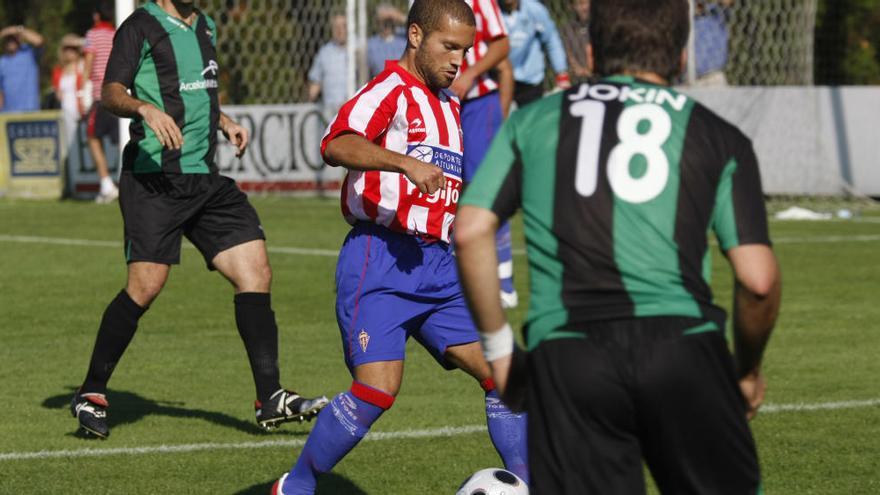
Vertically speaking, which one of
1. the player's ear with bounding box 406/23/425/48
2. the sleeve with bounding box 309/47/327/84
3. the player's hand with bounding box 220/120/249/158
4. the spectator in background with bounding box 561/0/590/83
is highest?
the player's ear with bounding box 406/23/425/48

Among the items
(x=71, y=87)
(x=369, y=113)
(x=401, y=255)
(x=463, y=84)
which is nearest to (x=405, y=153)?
(x=369, y=113)

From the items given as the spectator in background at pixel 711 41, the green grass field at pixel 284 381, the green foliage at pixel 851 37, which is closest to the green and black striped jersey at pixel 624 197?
the green grass field at pixel 284 381

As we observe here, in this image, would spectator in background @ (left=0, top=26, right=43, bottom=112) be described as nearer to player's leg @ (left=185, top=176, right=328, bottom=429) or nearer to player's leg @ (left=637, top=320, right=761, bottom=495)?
player's leg @ (left=185, top=176, right=328, bottom=429)

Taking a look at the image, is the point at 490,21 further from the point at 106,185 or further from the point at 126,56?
the point at 106,185

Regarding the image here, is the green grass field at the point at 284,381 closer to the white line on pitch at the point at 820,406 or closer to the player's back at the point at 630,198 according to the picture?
the white line on pitch at the point at 820,406

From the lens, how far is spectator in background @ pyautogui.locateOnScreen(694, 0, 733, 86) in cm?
1852

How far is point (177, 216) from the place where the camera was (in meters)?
6.98

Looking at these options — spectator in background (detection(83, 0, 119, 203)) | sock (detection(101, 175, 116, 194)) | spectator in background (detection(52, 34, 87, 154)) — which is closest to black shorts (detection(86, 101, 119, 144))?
spectator in background (detection(83, 0, 119, 203))

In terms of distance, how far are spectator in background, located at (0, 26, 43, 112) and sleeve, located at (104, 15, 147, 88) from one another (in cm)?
1730

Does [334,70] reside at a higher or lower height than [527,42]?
lower

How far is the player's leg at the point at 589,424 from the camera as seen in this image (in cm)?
335

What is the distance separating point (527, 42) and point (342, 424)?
8.29 meters

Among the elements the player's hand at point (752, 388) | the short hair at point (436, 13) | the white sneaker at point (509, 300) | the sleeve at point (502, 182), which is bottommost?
the white sneaker at point (509, 300)

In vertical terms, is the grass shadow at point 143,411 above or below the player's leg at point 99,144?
above
